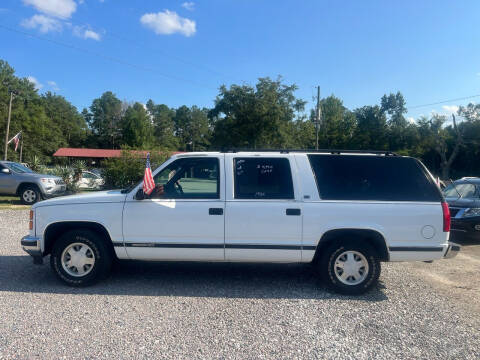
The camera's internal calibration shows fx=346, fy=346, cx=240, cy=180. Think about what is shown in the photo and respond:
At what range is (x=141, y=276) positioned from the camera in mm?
5410

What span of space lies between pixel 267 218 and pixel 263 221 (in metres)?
0.07

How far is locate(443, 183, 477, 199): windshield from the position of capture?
9.03 metres

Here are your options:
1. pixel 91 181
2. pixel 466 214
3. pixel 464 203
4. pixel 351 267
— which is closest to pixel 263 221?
pixel 351 267

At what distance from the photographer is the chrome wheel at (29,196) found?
1360 cm

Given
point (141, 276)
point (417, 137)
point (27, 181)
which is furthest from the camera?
point (417, 137)

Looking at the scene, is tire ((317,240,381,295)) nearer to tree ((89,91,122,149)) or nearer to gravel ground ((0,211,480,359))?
gravel ground ((0,211,480,359))

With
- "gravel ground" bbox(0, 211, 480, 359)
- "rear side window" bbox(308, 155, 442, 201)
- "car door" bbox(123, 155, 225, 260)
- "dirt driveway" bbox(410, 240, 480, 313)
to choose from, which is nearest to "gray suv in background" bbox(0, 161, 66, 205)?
"gravel ground" bbox(0, 211, 480, 359)

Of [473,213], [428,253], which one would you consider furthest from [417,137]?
[428,253]

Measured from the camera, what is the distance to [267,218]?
4605 millimetres

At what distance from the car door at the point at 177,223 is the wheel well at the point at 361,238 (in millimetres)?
1412

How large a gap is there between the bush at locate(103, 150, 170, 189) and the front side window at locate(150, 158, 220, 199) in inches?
591

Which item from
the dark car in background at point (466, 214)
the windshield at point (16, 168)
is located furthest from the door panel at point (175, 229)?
the windshield at point (16, 168)

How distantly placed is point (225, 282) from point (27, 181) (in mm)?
11652

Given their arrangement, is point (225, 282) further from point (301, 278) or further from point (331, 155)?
point (331, 155)
